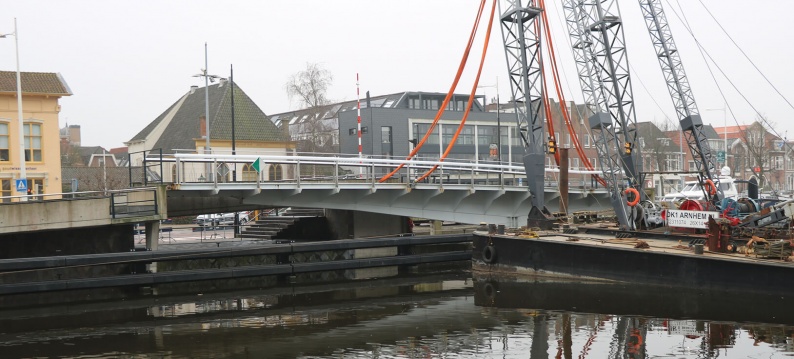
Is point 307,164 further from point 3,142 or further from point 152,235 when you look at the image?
point 3,142

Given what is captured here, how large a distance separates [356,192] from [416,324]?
41.4 ft

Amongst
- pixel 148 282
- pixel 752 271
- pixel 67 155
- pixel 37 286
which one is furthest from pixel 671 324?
pixel 67 155

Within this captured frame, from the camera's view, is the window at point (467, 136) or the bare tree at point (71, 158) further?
the bare tree at point (71, 158)

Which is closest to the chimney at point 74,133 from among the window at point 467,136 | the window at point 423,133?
the window at point 423,133

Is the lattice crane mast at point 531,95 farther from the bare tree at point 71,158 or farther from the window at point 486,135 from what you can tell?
the bare tree at point 71,158

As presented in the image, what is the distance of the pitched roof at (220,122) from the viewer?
5844cm

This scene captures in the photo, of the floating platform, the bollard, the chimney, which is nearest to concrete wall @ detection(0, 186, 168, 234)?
the floating platform

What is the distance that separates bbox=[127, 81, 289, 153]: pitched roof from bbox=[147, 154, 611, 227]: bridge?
18517 mm

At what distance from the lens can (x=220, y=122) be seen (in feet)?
192

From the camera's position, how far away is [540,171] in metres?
32.3

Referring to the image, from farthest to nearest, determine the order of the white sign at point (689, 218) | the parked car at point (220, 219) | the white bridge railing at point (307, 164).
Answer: the parked car at point (220, 219) < the white bridge railing at point (307, 164) < the white sign at point (689, 218)

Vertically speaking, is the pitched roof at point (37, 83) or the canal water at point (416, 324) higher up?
the pitched roof at point (37, 83)

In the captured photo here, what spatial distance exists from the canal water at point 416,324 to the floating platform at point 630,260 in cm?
39

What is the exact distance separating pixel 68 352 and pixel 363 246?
13963 mm
